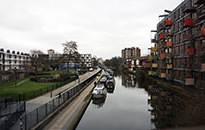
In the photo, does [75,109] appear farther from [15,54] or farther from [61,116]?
[15,54]

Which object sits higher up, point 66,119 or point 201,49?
point 201,49

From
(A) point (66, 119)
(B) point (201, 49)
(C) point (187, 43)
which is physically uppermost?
(C) point (187, 43)

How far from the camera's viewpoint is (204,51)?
818 inches

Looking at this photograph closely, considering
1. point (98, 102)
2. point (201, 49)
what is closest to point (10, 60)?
point (98, 102)

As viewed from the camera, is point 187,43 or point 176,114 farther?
point 187,43

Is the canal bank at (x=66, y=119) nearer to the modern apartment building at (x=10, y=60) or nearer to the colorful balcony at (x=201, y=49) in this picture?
the colorful balcony at (x=201, y=49)

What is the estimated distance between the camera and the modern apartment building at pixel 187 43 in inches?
866

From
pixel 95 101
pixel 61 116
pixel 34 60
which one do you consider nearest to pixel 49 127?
pixel 61 116

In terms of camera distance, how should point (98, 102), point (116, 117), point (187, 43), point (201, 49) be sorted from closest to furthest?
1. point (116, 117)
2. point (98, 102)
3. point (201, 49)
4. point (187, 43)

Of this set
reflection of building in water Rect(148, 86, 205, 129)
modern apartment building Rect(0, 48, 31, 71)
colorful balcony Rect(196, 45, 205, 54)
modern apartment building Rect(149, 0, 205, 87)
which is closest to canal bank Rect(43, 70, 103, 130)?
reflection of building in water Rect(148, 86, 205, 129)

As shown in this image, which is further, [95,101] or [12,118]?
[95,101]

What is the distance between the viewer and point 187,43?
2600cm

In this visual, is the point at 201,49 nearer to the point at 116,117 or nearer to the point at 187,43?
the point at 187,43

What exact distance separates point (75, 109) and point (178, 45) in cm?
2679
